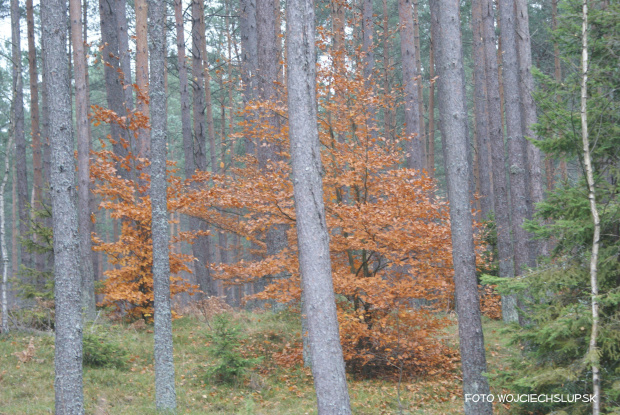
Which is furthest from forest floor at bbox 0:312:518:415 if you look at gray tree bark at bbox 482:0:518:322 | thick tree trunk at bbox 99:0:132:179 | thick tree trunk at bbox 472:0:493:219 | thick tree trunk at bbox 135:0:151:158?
thick tree trunk at bbox 472:0:493:219

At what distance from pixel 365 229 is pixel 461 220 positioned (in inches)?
79.0

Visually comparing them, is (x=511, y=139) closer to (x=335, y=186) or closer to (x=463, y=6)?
(x=335, y=186)

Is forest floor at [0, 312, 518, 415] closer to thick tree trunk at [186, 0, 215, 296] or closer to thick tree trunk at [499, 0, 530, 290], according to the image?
thick tree trunk at [499, 0, 530, 290]

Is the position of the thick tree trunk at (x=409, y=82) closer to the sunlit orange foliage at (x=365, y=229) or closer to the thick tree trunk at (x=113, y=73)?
the sunlit orange foliage at (x=365, y=229)

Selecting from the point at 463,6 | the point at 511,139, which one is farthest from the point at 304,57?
the point at 463,6

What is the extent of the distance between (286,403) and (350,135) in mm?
5155

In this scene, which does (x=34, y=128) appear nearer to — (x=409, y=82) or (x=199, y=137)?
(x=199, y=137)

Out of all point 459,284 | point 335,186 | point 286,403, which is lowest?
point 286,403

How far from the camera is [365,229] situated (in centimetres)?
896

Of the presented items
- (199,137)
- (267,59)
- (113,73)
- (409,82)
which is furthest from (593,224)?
(113,73)

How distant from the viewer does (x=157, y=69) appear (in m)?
7.71

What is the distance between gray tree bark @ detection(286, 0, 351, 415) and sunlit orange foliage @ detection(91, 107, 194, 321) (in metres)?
5.30

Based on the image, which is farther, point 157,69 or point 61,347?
point 157,69

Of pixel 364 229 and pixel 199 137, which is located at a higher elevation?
pixel 199 137
